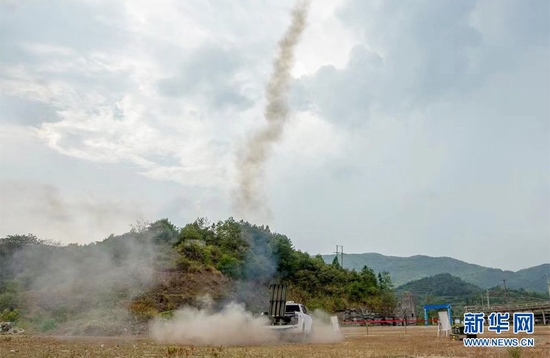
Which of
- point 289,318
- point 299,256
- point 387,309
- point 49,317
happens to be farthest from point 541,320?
point 49,317

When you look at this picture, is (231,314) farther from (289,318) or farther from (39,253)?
(39,253)

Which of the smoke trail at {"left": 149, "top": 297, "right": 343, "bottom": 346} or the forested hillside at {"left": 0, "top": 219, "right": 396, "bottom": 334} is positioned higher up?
the forested hillside at {"left": 0, "top": 219, "right": 396, "bottom": 334}

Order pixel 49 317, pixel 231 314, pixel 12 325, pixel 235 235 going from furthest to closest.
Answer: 1. pixel 235 235
2. pixel 49 317
3. pixel 12 325
4. pixel 231 314

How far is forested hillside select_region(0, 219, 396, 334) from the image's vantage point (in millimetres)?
46469

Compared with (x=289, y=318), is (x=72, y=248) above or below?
above

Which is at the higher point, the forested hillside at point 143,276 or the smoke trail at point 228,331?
the forested hillside at point 143,276

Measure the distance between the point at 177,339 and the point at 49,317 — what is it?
23780 millimetres

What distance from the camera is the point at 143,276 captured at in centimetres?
5616

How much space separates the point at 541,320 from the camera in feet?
197

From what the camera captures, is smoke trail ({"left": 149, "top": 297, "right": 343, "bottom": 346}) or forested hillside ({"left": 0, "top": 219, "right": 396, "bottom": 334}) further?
forested hillside ({"left": 0, "top": 219, "right": 396, "bottom": 334})

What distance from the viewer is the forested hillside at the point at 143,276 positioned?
46469mm

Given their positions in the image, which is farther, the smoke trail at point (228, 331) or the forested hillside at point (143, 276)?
the forested hillside at point (143, 276)

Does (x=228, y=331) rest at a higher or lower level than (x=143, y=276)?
lower

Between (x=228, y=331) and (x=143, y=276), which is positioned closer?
(x=228, y=331)
